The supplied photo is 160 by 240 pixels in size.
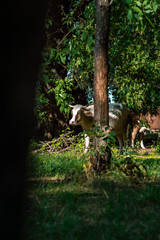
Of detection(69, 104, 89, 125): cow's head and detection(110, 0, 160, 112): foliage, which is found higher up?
detection(110, 0, 160, 112): foliage

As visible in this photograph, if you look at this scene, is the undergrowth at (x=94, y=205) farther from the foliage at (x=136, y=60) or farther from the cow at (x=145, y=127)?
the cow at (x=145, y=127)

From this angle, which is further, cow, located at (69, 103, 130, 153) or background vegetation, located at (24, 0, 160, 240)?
cow, located at (69, 103, 130, 153)

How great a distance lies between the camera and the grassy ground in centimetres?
232

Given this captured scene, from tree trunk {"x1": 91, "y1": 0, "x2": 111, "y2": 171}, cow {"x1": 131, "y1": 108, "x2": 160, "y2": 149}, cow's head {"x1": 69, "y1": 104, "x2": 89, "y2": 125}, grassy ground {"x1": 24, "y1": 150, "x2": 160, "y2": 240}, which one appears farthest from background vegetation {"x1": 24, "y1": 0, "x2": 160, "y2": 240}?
cow {"x1": 131, "y1": 108, "x2": 160, "y2": 149}

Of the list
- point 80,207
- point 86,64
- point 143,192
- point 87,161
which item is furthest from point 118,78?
point 80,207

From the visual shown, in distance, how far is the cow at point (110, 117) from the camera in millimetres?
8734

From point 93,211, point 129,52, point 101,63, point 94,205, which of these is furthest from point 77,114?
point 93,211

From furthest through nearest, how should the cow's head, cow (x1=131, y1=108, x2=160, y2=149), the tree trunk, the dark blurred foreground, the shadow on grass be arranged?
cow (x1=131, y1=108, x2=160, y2=149) → the cow's head → the tree trunk → the shadow on grass → the dark blurred foreground

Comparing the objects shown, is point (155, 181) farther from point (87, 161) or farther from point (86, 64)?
point (86, 64)

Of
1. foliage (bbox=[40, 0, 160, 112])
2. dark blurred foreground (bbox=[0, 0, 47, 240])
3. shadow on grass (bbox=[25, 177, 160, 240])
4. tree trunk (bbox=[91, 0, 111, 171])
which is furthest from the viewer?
foliage (bbox=[40, 0, 160, 112])

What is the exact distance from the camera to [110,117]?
9.26 m

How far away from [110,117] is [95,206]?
20.8 ft

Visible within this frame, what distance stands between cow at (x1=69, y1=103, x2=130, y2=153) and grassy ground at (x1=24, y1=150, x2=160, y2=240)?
12.5 feet

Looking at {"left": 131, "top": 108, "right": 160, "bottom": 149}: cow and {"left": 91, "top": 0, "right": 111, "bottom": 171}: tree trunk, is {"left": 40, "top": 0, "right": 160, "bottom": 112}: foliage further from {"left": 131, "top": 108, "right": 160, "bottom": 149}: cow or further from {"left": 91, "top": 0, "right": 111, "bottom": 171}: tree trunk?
{"left": 131, "top": 108, "right": 160, "bottom": 149}: cow
